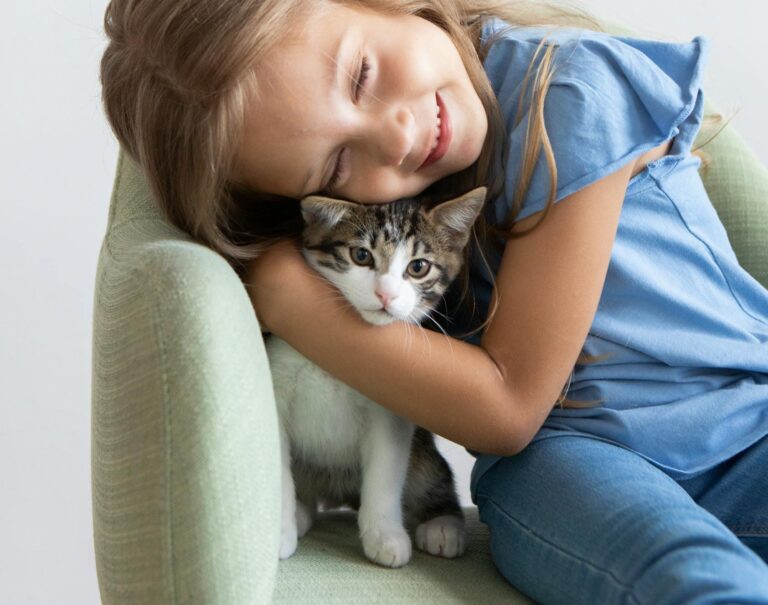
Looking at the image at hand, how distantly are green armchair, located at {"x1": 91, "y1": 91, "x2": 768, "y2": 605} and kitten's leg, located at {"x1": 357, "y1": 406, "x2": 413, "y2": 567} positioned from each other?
160 millimetres

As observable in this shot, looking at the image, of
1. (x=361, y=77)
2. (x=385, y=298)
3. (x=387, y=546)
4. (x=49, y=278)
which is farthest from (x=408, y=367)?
(x=49, y=278)

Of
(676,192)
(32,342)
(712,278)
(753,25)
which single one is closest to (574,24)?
(676,192)

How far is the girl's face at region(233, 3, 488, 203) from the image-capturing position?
1122mm

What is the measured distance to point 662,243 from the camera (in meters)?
1.29

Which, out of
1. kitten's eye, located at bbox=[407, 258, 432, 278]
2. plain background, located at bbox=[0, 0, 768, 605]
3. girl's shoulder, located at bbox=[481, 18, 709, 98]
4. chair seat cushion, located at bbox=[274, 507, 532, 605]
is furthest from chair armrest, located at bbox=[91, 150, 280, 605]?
plain background, located at bbox=[0, 0, 768, 605]

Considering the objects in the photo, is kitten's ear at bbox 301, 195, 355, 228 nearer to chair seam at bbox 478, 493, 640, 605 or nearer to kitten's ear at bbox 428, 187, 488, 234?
kitten's ear at bbox 428, 187, 488, 234

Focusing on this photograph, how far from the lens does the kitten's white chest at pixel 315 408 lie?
1.27 m

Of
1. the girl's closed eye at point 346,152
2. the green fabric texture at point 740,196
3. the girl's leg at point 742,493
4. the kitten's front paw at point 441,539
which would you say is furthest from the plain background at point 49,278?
the girl's leg at point 742,493

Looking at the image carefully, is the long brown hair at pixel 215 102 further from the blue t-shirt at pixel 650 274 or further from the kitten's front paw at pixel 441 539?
the kitten's front paw at pixel 441 539

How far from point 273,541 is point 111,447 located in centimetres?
17

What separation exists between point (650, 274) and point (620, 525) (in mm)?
377

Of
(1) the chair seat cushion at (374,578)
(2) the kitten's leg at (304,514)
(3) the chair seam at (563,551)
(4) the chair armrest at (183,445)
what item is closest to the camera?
(4) the chair armrest at (183,445)

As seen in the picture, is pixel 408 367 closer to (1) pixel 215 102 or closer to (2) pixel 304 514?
(2) pixel 304 514

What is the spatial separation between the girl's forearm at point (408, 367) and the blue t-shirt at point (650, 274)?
0.10 m
